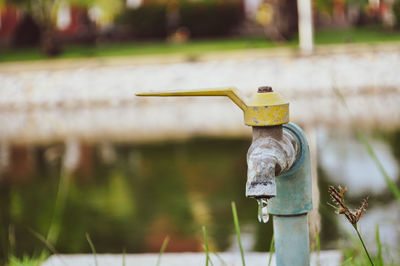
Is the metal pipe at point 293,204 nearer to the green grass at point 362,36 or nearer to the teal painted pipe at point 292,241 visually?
the teal painted pipe at point 292,241

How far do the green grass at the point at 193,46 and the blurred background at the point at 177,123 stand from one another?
82 millimetres

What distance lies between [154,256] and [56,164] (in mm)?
6025

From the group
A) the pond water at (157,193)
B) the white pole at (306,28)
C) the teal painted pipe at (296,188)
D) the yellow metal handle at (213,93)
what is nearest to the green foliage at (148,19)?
the white pole at (306,28)

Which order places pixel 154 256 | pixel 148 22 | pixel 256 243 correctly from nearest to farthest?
pixel 154 256 < pixel 256 243 < pixel 148 22

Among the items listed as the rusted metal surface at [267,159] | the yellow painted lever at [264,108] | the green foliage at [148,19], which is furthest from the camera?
the green foliage at [148,19]

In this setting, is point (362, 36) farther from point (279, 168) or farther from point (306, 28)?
point (279, 168)

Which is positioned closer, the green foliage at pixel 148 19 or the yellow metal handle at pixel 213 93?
the yellow metal handle at pixel 213 93

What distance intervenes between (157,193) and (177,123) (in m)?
4.41

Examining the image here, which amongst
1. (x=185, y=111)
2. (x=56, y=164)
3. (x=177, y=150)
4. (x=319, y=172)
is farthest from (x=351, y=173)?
(x=185, y=111)

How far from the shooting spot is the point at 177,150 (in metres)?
8.78

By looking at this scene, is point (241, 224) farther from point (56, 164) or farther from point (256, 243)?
point (56, 164)

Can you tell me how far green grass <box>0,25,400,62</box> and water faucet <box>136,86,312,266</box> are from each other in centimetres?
1474

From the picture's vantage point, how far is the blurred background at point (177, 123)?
5.12m

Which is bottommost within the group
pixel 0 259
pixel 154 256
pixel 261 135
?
pixel 0 259
